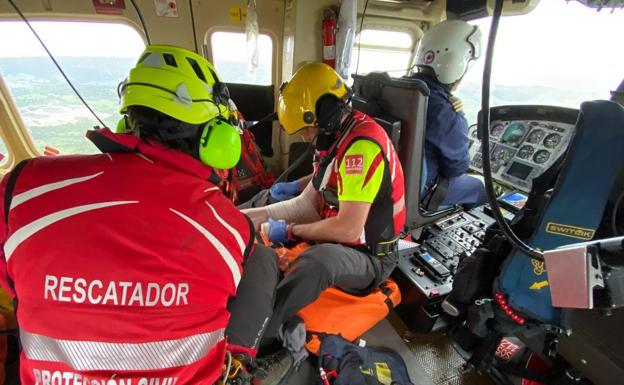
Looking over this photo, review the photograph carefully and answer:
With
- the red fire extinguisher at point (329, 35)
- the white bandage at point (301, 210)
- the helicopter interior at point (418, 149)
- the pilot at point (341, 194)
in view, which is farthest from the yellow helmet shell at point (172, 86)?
the red fire extinguisher at point (329, 35)

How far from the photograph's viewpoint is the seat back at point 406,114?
1.64 metres

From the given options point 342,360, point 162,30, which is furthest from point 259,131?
point 342,360

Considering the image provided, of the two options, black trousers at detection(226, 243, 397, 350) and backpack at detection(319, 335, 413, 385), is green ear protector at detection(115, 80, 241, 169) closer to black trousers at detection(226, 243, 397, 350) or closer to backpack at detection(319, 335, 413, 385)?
black trousers at detection(226, 243, 397, 350)

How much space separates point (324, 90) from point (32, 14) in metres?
2.55

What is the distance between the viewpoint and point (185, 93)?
0.84m

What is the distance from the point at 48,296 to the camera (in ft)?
2.00

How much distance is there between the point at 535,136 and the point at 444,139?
3.07 feet

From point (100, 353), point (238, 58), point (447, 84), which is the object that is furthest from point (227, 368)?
point (238, 58)

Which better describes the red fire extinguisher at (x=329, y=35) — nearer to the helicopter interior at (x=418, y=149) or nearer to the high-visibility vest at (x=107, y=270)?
the helicopter interior at (x=418, y=149)

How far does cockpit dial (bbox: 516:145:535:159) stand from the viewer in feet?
7.21

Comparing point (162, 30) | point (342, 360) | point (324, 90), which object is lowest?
point (342, 360)

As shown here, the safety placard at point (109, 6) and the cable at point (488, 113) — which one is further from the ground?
the safety placard at point (109, 6)

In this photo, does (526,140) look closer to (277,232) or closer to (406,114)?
(406,114)

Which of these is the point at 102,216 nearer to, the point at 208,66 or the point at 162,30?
the point at 208,66
